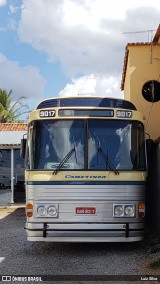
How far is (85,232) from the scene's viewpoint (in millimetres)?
8781

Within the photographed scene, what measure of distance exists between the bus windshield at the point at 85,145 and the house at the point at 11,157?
41.9ft

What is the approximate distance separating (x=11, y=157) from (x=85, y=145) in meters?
13.9

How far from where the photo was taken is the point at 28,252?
9719 millimetres

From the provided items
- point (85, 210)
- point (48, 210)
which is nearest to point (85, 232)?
point (85, 210)

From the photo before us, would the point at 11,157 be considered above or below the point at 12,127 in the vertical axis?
below

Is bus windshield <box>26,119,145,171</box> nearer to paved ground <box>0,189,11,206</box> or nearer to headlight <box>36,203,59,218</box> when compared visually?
headlight <box>36,203,59,218</box>

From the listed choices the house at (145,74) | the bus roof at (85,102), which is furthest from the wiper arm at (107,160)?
the house at (145,74)

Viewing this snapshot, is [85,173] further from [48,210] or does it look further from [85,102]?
[85,102]

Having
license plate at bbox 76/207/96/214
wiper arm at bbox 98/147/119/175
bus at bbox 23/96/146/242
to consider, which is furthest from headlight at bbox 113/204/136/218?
wiper arm at bbox 98/147/119/175

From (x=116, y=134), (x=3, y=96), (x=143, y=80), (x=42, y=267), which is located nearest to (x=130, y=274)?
(x=42, y=267)

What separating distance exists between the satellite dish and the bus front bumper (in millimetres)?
8199

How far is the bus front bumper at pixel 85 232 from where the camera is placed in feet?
28.8

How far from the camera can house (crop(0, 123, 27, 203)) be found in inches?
878

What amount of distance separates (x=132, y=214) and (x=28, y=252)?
234cm
